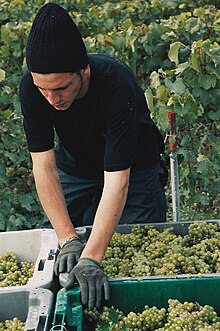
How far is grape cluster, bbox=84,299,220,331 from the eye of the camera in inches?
99.5

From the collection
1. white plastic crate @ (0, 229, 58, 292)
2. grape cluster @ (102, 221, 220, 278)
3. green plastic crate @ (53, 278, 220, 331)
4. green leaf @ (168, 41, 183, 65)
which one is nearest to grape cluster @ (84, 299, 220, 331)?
green plastic crate @ (53, 278, 220, 331)

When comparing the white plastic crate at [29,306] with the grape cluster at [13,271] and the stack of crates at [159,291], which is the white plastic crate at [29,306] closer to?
the stack of crates at [159,291]

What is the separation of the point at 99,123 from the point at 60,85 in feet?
1.69

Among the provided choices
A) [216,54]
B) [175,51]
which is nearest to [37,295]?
[216,54]

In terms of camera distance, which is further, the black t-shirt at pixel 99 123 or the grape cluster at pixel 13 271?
the grape cluster at pixel 13 271

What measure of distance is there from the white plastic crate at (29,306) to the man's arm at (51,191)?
0.45m

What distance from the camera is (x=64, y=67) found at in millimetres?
2551

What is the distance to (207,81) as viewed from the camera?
3996 millimetres

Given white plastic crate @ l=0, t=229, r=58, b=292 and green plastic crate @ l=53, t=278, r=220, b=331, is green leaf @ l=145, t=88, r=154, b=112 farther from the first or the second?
green plastic crate @ l=53, t=278, r=220, b=331

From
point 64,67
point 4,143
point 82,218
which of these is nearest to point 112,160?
point 64,67

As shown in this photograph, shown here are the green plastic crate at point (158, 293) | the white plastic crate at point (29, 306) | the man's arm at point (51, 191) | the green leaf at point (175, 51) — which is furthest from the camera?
the green leaf at point (175, 51)

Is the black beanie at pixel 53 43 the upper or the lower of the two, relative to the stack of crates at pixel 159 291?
upper

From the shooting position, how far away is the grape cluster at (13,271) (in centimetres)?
301

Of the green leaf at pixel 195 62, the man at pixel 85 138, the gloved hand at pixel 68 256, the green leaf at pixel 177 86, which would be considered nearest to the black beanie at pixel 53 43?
the man at pixel 85 138
